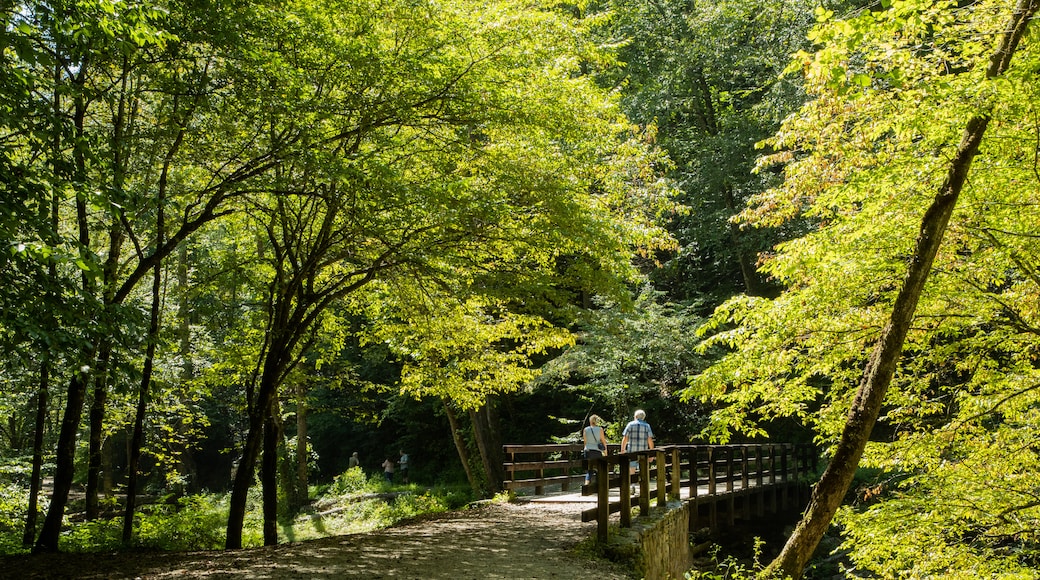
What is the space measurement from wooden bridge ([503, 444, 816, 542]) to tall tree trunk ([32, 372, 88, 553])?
6578 millimetres

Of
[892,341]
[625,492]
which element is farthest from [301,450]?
[892,341]

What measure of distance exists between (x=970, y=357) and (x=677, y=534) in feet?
15.4

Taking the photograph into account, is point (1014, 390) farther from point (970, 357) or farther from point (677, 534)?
point (677, 534)

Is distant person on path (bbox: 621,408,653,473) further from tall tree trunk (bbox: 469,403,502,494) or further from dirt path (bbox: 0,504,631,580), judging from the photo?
tall tree trunk (bbox: 469,403,502,494)

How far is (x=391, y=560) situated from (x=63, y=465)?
4768 mm

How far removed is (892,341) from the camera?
6.78m

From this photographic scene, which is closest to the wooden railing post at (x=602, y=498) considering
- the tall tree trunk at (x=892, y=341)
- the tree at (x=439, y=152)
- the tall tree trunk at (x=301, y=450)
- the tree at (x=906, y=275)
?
the tree at (x=906, y=275)

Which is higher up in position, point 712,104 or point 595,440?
point 712,104

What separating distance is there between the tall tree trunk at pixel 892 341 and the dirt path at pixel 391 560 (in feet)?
6.80

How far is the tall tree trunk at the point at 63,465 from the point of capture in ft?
28.3

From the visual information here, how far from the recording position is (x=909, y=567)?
870 centimetres

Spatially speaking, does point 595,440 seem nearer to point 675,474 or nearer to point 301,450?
point 675,474

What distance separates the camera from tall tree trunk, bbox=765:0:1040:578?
6.41 m

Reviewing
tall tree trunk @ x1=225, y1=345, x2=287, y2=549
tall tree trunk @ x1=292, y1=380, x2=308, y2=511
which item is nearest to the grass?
tall tree trunk @ x1=292, y1=380, x2=308, y2=511
